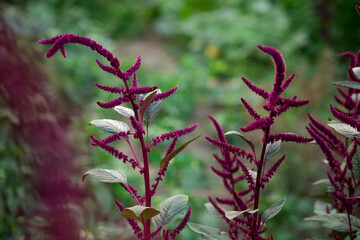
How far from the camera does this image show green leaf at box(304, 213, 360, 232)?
921 millimetres

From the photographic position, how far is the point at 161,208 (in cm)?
93

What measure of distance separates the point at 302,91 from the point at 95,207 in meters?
2.38

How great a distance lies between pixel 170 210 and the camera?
0.92 meters

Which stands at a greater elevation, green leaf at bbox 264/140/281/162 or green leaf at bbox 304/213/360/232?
green leaf at bbox 264/140/281/162

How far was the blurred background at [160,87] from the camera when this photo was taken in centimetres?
116

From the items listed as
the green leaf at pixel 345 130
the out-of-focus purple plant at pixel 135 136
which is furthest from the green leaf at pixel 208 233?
the green leaf at pixel 345 130

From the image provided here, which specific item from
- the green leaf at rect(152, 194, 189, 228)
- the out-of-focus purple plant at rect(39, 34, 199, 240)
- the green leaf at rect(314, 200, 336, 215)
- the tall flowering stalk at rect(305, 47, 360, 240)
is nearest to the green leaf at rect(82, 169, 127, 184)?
the out-of-focus purple plant at rect(39, 34, 199, 240)

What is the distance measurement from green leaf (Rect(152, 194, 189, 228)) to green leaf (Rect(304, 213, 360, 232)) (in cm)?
27

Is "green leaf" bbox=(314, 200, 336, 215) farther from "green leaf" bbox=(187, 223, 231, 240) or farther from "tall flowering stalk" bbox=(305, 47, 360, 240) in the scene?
"green leaf" bbox=(187, 223, 231, 240)

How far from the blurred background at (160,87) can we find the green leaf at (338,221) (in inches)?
3.9

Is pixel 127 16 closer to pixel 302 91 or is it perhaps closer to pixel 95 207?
pixel 302 91

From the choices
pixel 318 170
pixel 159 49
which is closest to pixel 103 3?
pixel 159 49

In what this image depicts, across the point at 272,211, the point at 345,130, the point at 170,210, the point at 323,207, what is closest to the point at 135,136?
the point at 170,210

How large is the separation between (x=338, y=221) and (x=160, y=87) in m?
2.85
